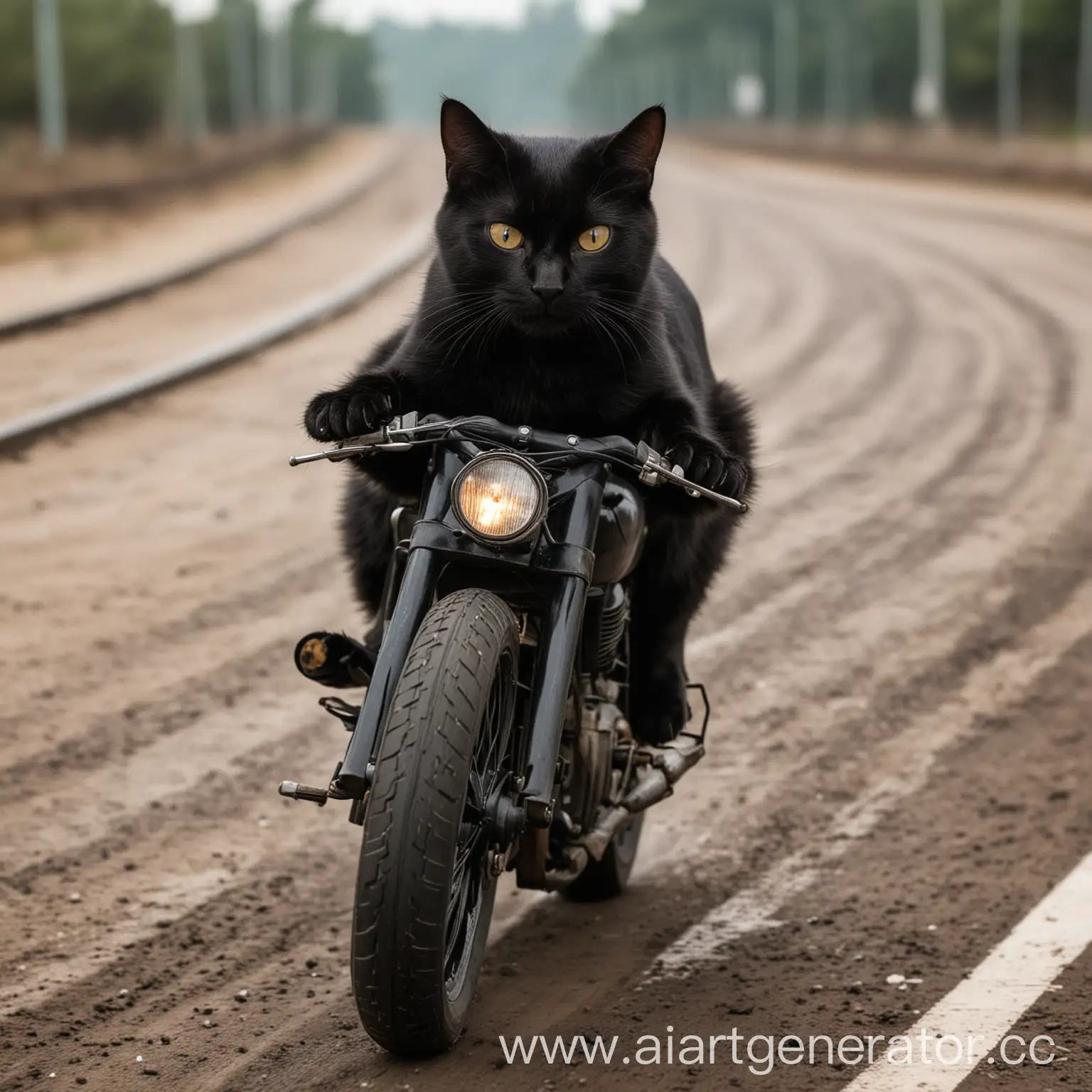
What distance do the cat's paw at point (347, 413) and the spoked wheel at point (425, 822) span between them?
0.41 meters

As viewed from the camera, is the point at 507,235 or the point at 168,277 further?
the point at 168,277

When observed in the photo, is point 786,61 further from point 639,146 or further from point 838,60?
point 639,146

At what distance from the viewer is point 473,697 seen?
9.45 ft

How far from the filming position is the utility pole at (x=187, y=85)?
50.5 meters

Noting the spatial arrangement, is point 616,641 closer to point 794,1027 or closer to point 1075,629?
point 794,1027

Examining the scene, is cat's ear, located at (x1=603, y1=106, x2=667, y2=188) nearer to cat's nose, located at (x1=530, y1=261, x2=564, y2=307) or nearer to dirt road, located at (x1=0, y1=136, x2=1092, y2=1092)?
cat's nose, located at (x1=530, y1=261, x2=564, y2=307)

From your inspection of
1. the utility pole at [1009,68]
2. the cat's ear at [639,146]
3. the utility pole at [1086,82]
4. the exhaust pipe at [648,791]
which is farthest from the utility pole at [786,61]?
the cat's ear at [639,146]

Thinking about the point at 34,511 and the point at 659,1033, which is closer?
the point at 659,1033

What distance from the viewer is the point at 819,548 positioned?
7.25m

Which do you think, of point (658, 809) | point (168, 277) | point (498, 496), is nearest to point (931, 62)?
point (168, 277)

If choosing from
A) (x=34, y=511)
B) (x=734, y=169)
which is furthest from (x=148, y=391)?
(x=734, y=169)

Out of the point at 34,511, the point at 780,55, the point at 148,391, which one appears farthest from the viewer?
the point at 780,55

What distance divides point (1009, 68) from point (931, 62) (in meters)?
2.47

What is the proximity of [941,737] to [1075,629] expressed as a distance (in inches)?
49.8
